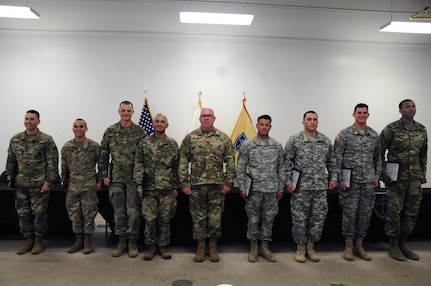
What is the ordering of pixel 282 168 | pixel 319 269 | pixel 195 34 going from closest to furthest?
pixel 319 269 < pixel 282 168 < pixel 195 34

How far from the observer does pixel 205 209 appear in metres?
3.43

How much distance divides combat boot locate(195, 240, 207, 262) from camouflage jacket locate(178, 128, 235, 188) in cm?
69

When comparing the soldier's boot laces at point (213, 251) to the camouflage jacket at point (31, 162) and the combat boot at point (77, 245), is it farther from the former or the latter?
the camouflage jacket at point (31, 162)

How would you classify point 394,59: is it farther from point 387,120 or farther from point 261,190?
point 261,190

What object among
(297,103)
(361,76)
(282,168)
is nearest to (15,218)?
(282,168)

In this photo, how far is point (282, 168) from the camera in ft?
11.4

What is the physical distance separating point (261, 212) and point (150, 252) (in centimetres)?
134

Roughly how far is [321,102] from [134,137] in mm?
4041

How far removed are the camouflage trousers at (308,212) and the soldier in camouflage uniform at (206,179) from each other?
31.4 inches

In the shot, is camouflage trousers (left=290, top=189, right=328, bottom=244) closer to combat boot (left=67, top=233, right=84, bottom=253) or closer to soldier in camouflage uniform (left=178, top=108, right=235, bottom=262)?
soldier in camouflage uniform (left=178, top=108, right=235, bottom=262)

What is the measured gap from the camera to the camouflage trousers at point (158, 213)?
11.2 feet

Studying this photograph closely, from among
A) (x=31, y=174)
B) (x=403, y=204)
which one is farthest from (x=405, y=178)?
(x=31, y=174)

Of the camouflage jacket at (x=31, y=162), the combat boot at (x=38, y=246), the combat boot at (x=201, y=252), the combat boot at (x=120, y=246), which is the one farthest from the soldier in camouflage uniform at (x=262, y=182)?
the combat boot at (x=38, y=246)

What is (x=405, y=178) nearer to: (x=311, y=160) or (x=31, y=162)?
(x=311, y=160)
